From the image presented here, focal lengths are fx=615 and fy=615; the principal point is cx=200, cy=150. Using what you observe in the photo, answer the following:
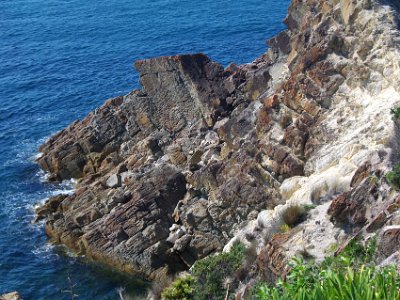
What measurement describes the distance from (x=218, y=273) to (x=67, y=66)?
5664 cm

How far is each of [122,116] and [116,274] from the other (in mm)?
19544

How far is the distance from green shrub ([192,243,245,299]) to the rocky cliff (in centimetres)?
155

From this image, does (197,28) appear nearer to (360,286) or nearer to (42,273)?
(42,273)

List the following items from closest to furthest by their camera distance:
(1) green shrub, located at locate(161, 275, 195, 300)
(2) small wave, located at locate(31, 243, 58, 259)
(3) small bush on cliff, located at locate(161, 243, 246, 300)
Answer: (3) small bush on cliff, located at locate(161, 243, 246, 300)
(1) green shrub, located at locate(161, 275, 195, 300)
(2) small wave, located at locate(31, 243, 58, 259)

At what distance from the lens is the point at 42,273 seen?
48.8 metres

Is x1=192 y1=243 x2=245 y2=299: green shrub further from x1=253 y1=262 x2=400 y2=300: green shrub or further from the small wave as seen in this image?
the small wave

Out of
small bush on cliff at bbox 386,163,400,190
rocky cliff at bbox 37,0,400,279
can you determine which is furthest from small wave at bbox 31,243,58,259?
small bush on cliff at bbox 386,163,400,190

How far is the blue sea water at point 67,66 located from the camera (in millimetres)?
49219

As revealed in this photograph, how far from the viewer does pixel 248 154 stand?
4884 centimetres

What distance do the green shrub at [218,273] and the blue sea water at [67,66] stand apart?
9779 mm

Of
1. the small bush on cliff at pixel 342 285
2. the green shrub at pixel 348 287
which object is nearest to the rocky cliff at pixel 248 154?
the small bush on cliff at pixel 342 285

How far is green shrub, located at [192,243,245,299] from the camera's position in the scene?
3634cm

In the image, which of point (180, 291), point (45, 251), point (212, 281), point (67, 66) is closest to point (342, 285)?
point (212, 281)

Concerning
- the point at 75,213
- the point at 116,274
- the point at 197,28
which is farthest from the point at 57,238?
the point at 197,28
